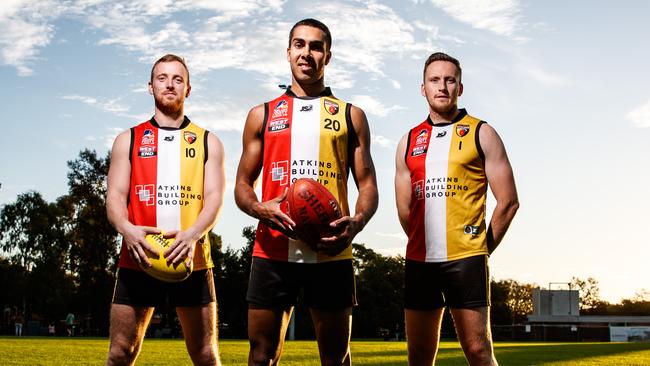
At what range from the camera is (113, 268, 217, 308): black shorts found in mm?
5844

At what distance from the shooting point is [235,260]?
226ft

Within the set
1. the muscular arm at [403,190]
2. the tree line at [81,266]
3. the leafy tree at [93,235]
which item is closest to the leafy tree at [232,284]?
the tree line at [81,266]

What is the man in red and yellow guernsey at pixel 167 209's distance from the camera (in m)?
5.79

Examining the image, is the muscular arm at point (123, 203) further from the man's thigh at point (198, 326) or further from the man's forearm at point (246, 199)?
the man's forearm at point (246, 199)

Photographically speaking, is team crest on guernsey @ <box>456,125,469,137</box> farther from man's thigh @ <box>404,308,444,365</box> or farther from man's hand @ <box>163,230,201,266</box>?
man's hand @ <box>163,230,201,266</box>

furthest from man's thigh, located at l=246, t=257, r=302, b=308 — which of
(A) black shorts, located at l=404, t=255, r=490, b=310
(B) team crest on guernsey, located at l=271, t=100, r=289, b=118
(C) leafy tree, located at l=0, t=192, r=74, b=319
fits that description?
(C) leafy tree, located at l=0, t=192, r=74, b=319

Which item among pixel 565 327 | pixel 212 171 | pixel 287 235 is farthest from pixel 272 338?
pixel 565 327

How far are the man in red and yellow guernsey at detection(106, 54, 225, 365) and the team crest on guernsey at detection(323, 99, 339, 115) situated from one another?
3.76ft

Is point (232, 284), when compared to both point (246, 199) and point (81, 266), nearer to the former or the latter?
point (81, 266)

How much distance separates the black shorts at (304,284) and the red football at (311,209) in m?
0.34

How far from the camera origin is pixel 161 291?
19.3 ft

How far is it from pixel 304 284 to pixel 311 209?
69 cm

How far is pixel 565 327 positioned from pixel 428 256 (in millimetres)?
77823

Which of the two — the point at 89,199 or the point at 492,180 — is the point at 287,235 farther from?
the point at 89,199
